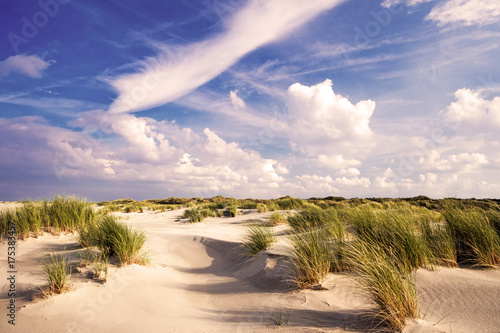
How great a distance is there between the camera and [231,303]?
421 cm

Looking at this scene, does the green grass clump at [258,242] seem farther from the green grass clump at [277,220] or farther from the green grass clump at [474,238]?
the green grass clump at [277,220]

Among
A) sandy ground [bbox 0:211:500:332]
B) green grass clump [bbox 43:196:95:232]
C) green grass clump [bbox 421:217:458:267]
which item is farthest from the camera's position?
green grass clump [bbox 43:196:95:232]

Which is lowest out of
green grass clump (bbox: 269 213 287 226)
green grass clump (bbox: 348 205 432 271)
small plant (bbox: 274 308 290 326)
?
small plant (bbox: 274 308 290 326)

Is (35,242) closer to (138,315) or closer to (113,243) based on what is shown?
(113,243)

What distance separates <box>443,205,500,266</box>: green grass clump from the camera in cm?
497

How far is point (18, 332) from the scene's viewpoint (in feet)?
Result: 10.7

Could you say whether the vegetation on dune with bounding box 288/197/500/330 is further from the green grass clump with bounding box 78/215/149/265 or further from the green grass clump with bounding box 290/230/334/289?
the green grass clump with bounding box 78/215/149/265

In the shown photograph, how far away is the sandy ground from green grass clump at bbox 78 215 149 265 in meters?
0.25

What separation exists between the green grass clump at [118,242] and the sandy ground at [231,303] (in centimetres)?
25

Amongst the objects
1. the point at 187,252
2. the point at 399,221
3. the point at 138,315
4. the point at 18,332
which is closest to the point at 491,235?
the point at 399,221

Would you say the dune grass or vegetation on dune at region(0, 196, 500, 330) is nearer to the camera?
vegetation on dune at region(0, 196, 500, 330)

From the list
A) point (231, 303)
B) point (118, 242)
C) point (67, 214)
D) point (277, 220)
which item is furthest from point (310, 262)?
point (277, 220)

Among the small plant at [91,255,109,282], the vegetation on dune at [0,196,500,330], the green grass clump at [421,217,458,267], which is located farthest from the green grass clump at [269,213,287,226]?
the small plant at [91,255,109,282]

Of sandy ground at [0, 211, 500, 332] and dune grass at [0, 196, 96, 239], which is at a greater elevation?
dune grass at [0, 196, 96, 239]
